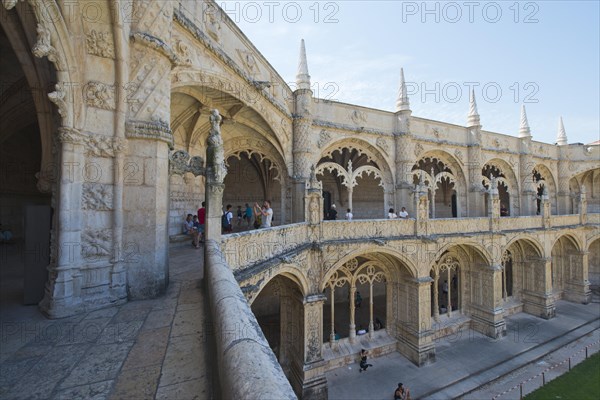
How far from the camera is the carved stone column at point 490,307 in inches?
518

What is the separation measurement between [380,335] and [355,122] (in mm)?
9714

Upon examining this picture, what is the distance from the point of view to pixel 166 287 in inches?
163

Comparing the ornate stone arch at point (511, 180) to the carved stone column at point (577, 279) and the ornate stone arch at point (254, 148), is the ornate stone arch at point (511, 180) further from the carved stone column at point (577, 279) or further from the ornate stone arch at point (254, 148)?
the ornate stone arch at point (254, 148)

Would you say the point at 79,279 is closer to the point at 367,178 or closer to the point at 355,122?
the point at 355,122

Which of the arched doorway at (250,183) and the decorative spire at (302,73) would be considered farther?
the arched doorway at (250,183)

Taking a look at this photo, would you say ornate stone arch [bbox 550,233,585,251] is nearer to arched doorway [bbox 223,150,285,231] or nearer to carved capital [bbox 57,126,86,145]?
arched doorway [bbox 223,150,285,231]

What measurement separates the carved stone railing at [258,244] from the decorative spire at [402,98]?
30.3 ft

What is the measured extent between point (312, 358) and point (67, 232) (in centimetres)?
807

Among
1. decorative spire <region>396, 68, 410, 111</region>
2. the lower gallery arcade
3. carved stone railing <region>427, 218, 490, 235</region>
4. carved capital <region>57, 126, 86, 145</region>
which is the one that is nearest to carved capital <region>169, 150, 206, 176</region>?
carved capital <region>57, 126, 86, 145</region>

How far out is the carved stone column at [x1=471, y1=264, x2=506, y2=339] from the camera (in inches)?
518

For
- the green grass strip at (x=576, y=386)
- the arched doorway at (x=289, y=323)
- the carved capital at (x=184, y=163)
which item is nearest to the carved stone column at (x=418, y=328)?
the green grass strip at (x=576, y=386)

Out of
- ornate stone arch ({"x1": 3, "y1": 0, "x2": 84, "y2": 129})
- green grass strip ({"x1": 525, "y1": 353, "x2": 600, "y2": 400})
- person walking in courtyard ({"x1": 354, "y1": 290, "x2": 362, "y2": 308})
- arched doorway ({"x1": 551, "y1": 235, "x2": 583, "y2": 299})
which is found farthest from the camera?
arched doorway ({"x1": 551, "y1": 235, "x2": 583, "y2": 299})

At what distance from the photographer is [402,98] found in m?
14.0

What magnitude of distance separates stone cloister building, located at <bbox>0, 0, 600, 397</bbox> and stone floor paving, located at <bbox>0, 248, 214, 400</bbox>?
1.28 feet
